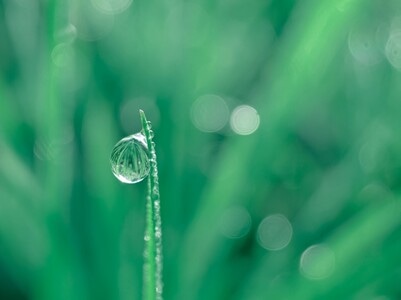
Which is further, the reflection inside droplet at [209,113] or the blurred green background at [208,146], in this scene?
the reflection inside droplet at [209,113]

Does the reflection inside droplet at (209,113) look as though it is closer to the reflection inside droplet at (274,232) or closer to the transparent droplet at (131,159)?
the reflection inside droplet at (274,232)

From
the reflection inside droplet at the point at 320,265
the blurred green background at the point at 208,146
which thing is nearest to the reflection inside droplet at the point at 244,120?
the blurred green background at the point at 208,146

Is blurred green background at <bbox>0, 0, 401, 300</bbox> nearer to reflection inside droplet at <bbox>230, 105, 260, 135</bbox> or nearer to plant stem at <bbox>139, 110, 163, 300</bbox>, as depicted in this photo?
reflection inside droplet at <bbox>230, 105, 260, 135</bbox>

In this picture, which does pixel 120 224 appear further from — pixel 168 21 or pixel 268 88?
pixel 168 21

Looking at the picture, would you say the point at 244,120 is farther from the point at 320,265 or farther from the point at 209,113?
the point at 320,265

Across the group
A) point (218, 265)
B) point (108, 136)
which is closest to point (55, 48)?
point (108, 136)

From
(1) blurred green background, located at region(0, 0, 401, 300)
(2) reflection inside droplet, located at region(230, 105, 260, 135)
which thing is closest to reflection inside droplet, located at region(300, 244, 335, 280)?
(1) blurred green background, located at region(0, 0, 401, 300)
